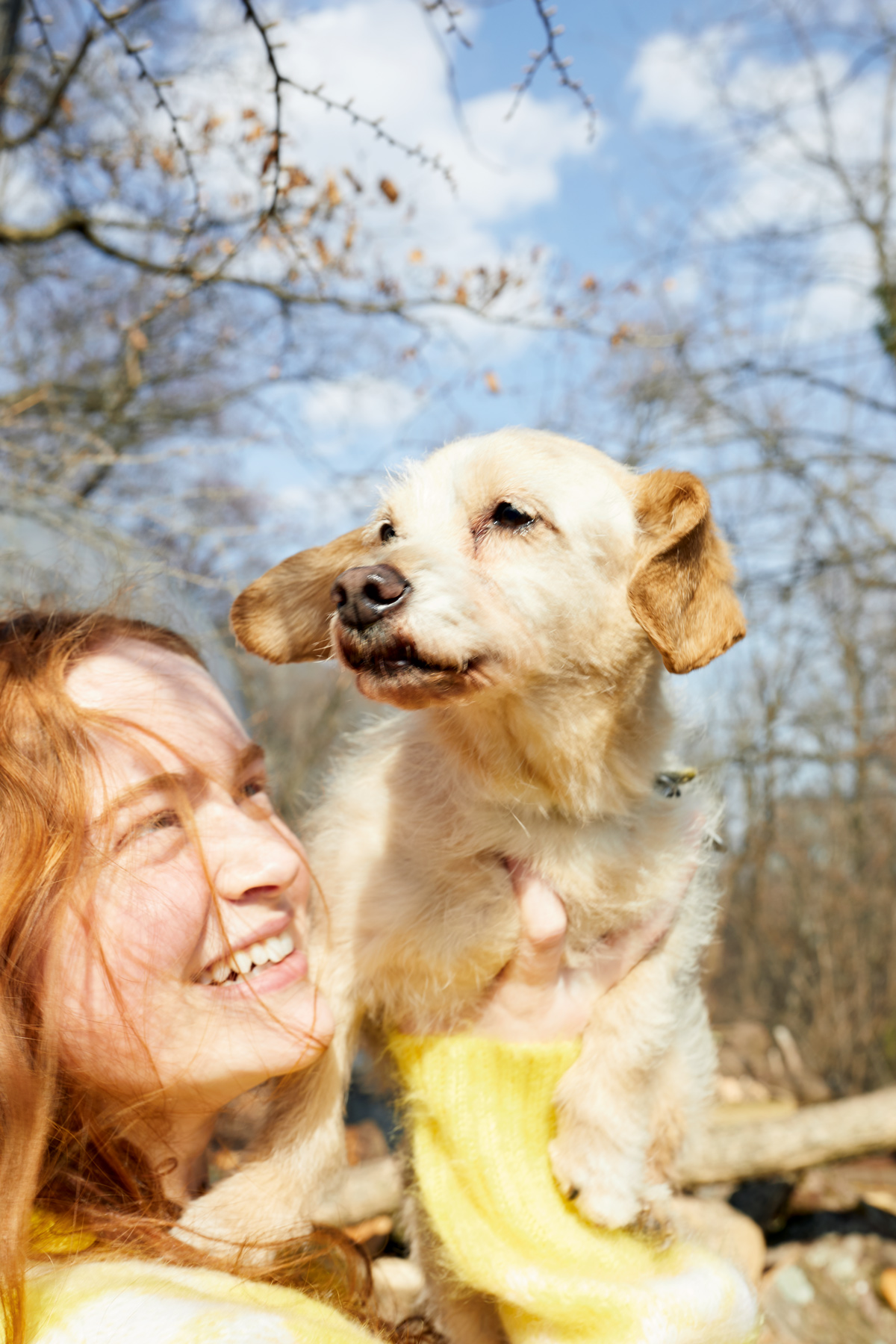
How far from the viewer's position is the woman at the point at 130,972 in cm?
142

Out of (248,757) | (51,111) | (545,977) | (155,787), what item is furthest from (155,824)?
(51,111)

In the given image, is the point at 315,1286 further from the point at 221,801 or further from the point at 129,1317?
the point at 221,801

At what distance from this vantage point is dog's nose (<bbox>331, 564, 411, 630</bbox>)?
5.85ft

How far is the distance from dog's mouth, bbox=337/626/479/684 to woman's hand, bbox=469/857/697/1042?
2.07 feet

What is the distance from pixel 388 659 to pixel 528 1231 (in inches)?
47.3

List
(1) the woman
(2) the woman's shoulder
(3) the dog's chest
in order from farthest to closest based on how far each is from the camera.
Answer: (3) the dog's chest < (1) the woman < (2) the woman's shoulder

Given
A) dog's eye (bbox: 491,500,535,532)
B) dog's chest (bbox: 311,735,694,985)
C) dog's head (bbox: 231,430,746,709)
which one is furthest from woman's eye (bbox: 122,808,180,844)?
dog's eye (bbox: 491,500,535,532)

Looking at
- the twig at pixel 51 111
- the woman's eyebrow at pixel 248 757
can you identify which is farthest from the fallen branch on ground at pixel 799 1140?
the twig at pixel 51 111

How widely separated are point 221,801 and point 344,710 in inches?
376

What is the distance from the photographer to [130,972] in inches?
61.3

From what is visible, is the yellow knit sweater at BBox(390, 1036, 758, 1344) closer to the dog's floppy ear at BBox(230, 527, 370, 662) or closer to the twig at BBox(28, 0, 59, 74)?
the dog's floppy ear at BBox(230, 527, 370, 662)

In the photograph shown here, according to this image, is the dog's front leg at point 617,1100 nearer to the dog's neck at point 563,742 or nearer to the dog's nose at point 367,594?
the dog's neck at point 563,742

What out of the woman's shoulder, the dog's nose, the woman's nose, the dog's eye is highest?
Answer: the dog's eye

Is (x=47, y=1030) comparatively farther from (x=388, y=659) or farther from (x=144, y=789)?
(x=388, y=659)
